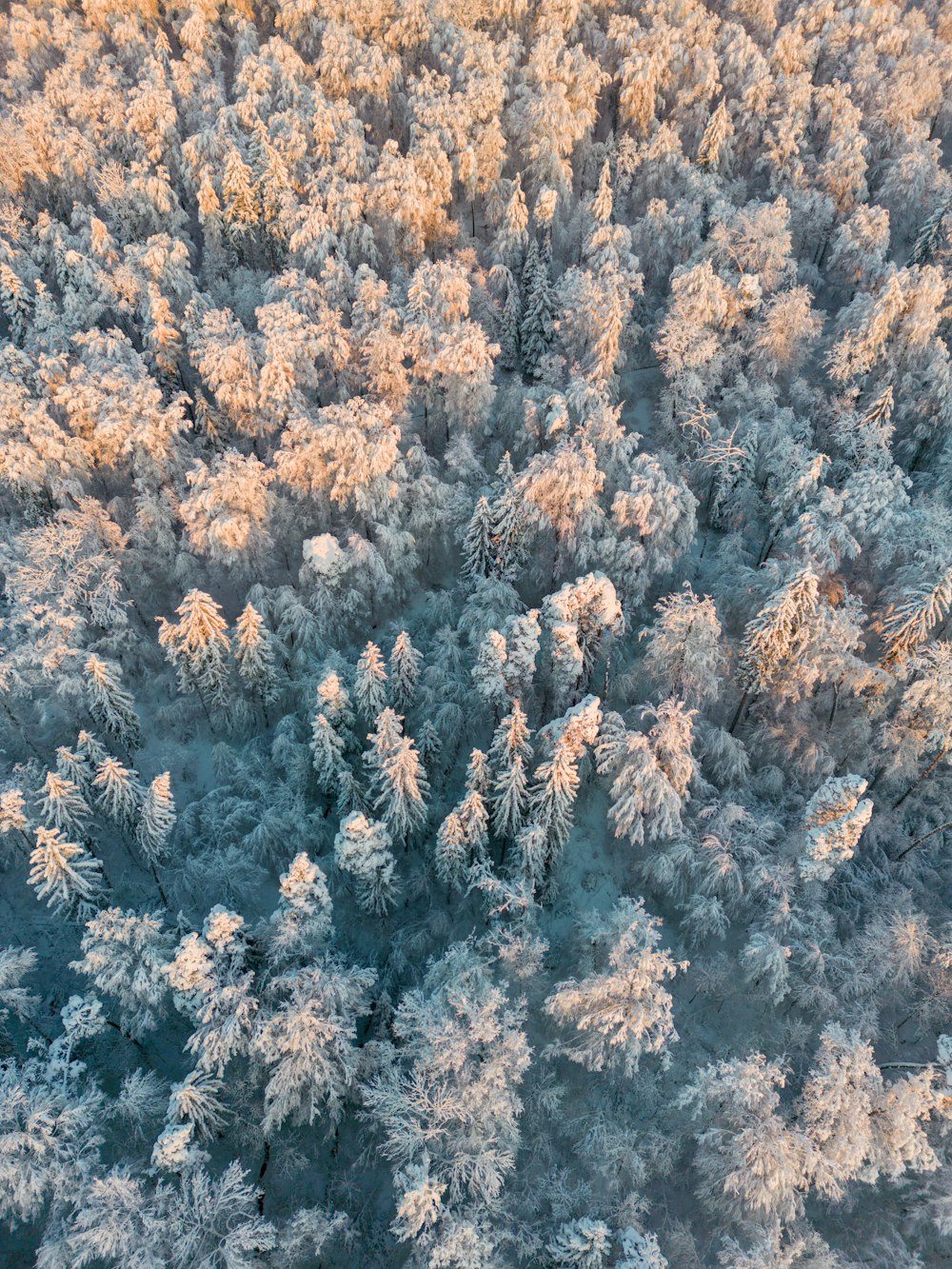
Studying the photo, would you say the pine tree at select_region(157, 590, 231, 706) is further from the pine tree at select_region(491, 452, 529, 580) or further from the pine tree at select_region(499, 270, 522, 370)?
the pine tree at select_region(499, 270, 522, 370)

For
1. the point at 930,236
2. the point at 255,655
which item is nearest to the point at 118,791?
the point at 255,655

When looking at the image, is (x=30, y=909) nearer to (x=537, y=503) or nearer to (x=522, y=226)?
(x=537, y=503)

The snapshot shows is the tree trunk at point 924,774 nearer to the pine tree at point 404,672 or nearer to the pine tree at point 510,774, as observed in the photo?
the pine tree at point 510,774

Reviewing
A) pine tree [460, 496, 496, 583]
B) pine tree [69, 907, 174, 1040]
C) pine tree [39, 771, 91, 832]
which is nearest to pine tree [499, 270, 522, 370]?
pine tree [460, 496, 496, 583]

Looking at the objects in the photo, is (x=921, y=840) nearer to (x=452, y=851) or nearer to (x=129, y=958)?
(x=452, y=851)

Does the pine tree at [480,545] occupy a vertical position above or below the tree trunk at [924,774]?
above

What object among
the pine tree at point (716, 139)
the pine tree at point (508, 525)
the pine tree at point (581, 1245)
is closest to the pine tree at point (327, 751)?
the pine tree at point (508, 525)
